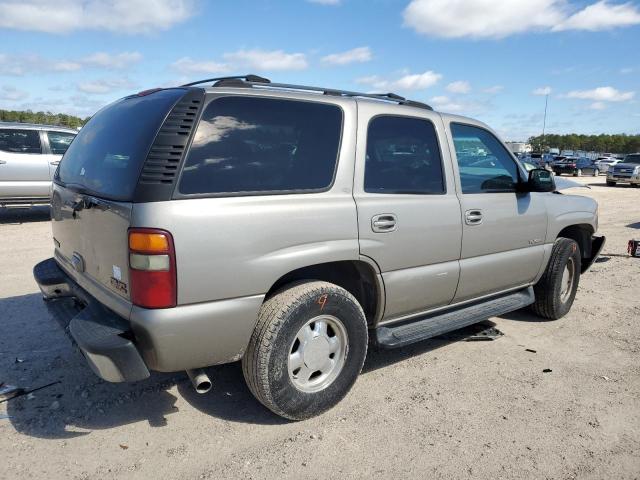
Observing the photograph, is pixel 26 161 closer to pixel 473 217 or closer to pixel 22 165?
pixel 22 165

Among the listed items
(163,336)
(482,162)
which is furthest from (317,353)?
(482,162)

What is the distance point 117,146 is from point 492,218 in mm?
2721

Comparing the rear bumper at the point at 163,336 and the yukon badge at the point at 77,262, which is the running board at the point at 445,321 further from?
the yukon badge at the point at 77,262

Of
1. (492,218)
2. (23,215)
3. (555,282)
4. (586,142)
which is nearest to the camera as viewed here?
(492,218)

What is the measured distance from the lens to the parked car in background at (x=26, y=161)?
31.9 ft

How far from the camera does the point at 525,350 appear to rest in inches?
169

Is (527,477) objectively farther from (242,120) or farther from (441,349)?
(242,120)

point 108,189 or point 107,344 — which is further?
point 108,189

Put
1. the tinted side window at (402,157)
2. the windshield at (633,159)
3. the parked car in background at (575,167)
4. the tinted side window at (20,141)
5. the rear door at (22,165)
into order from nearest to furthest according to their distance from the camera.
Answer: the tinted side window at (402,157)
the rear door at (22,165)
the tinted side window at (20,141)
the windshield at (633,159)
the parked car in background at (575,167)

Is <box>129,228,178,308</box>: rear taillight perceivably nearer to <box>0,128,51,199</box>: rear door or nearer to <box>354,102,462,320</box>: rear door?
<box>354,102,462,320</box>: rear door

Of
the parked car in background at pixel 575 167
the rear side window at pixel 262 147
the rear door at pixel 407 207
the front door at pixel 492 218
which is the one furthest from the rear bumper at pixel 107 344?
the parked car in background at pixel 575 167

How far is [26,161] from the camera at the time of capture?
32.4 feet

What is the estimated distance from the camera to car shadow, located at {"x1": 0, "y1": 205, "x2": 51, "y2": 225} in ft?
32.8

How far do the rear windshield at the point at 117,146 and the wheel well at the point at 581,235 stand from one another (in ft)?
13.1
